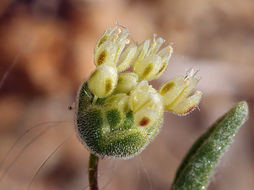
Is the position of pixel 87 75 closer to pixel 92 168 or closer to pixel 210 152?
pixel 210 152

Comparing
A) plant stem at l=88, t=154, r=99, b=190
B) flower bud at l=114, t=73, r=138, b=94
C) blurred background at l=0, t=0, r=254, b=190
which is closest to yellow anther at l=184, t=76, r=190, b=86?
flower bud at l=114, t=73, r=138, b=94

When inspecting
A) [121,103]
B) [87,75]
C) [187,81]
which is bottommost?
[87,75]

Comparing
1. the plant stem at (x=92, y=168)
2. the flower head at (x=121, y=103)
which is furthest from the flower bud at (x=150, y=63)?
the plant stem at (x=92, y=168)

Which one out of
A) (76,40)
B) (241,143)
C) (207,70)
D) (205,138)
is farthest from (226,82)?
(205,138)

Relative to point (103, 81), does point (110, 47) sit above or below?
above

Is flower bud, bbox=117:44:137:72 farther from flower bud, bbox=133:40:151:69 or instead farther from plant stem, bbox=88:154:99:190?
plant stem, bbox=88:154:99:190

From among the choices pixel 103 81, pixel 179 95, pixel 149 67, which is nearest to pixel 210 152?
pixel 179 95
